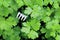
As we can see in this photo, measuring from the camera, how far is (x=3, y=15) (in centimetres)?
183

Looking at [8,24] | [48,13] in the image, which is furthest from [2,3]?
[48,13]

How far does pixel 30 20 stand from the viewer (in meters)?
1.89

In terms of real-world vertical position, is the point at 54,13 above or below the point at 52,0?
below

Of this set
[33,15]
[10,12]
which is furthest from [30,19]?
[10,12]

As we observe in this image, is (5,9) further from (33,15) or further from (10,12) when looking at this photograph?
(33,15)

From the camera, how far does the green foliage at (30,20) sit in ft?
5.93

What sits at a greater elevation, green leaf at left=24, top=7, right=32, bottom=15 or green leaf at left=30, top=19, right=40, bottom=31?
green leaf at left=24, top=7, right=32, bottom=15

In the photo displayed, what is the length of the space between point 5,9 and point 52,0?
46 centimetres

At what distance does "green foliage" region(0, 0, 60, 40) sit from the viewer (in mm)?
1807

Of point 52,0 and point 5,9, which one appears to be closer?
point 5,9

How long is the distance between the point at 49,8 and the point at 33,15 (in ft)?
0.78

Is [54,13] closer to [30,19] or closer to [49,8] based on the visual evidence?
[49,8]

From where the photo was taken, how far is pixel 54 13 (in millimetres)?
2016

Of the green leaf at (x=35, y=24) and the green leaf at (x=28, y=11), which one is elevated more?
the green leaf at (x=28, y=11)
